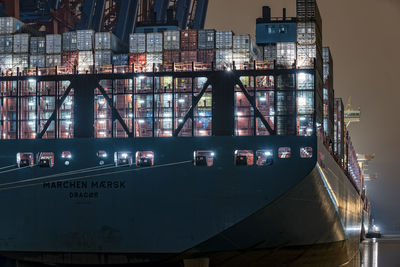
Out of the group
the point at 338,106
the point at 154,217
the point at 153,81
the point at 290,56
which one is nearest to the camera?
the point at 154,217

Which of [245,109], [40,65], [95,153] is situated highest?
[40,65]

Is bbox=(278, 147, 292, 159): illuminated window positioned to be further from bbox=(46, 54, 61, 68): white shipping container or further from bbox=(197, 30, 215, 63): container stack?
bbox=(46, 54, 61, 68): white shipping container

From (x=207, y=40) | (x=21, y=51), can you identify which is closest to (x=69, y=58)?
(x=21, y=51)

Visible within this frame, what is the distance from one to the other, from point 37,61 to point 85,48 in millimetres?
2136

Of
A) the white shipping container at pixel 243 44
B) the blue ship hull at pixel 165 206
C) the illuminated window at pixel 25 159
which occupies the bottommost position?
the blue ship hull at pixel 165 206

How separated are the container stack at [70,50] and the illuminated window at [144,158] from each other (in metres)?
6.11

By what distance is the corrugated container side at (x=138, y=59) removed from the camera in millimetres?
26984

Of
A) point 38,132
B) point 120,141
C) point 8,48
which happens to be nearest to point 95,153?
point 120,141

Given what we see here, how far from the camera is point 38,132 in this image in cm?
2469

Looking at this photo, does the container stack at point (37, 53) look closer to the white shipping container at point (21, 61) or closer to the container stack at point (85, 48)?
the white shipping container at point (21, 61)

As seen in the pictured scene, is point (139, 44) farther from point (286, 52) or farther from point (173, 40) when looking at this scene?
point (286, 52)

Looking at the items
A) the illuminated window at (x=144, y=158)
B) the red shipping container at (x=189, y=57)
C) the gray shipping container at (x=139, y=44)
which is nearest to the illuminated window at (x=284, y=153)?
the illuminated window at (x=144, y=158)

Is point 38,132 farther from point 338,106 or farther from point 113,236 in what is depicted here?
point 338,106

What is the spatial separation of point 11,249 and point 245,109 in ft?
30.7
